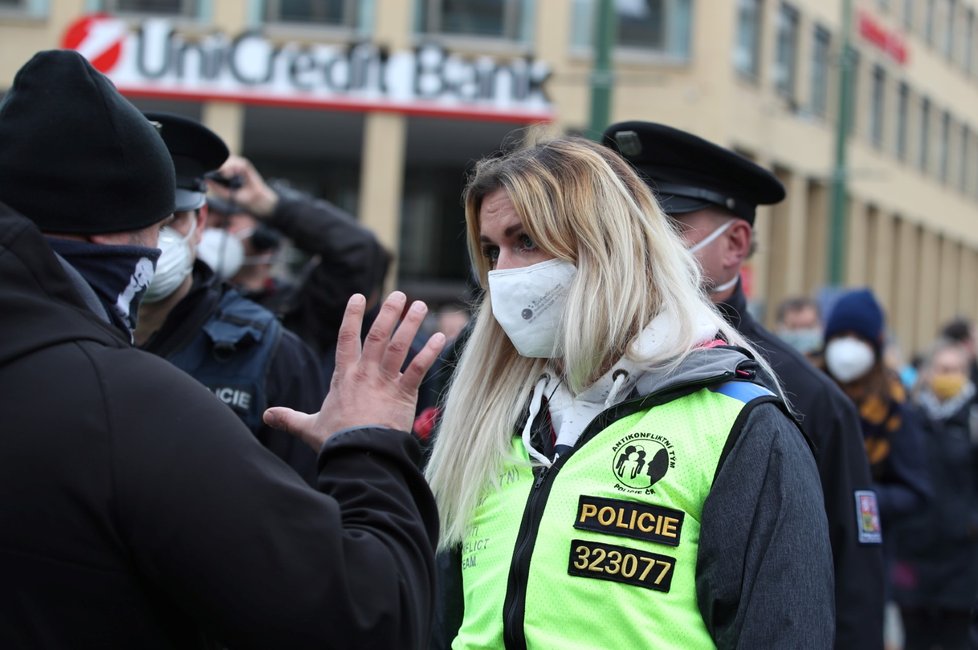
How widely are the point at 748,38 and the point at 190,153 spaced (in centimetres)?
2269

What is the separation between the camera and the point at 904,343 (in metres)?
36.3

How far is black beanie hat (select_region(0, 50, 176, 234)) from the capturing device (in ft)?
6.09

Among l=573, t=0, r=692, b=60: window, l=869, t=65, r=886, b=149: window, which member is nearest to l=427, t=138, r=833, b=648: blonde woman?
l=573, t=0, r=692, b=60: window

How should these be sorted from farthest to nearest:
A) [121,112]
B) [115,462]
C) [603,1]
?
[603,1]
[121,112]
[115,462]

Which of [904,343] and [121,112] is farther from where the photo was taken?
[904,343]

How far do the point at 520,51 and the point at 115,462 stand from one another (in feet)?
69.4

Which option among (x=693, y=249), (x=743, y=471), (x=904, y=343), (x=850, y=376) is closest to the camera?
(x=743, y=471)

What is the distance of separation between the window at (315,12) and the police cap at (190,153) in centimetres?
1899

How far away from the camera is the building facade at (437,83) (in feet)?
70.6

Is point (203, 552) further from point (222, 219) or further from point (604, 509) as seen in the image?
point (222, 219)

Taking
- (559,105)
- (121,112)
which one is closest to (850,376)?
(121,112)

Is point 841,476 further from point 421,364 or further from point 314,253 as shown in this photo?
point 314,253

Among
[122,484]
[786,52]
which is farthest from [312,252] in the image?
[786,52]

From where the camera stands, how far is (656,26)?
23.4m
